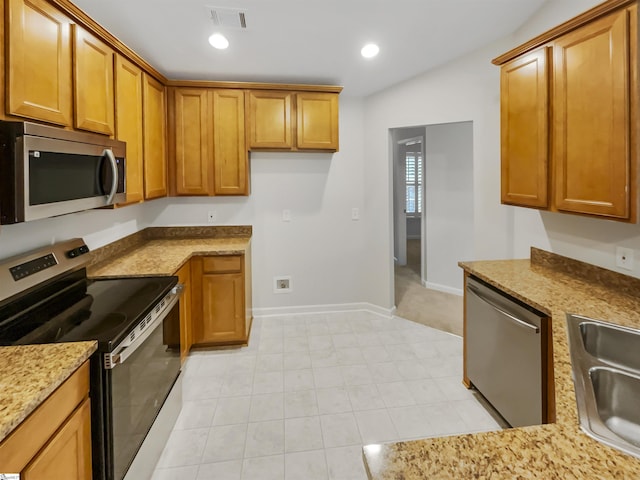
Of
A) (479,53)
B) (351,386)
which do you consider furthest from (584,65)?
(351,386)

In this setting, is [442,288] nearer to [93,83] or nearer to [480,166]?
[480,166]

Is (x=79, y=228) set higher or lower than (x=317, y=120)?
lower

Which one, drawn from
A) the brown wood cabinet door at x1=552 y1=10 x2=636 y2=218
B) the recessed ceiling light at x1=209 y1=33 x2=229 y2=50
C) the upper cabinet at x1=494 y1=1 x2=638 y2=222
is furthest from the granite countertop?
the brown wood cabinet door at x1=552 y1=10 x2=636 y2=218

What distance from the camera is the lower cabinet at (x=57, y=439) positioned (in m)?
1.03

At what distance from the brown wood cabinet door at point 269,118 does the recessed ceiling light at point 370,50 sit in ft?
2.81

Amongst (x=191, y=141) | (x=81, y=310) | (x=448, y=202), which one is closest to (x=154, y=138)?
(x=191, y=141)

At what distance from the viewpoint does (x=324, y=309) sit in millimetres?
4363

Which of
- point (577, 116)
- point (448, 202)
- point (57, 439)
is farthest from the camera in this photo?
point (448, 202)

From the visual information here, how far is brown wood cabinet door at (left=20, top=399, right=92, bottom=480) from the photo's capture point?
3.66 ft

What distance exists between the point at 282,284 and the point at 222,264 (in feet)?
3.56

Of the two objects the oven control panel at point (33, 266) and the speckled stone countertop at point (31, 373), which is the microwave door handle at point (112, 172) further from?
the speckled stone countertop at point (31, 373)

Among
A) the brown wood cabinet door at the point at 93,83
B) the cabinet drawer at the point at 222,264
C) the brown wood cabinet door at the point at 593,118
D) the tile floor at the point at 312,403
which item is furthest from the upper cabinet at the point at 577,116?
the brown wood cabinet door at the point at 93,83

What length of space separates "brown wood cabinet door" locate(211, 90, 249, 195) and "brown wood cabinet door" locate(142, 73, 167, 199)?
17.8 inches

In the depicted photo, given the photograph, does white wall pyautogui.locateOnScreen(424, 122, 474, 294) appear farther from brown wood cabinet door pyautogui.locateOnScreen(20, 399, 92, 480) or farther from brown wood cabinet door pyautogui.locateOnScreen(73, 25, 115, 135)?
brown wood cabinet door pyautogui.locateOnScreen(20, 399, 92, 480)
